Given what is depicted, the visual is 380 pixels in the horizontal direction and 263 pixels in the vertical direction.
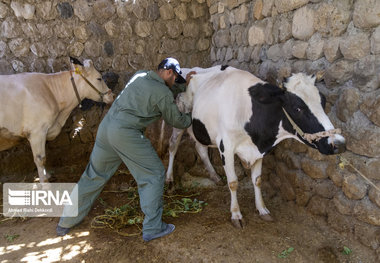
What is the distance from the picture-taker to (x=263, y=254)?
123 inches

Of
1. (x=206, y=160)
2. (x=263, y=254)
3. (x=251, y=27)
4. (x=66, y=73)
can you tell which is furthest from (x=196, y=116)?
(x=66, y=73)

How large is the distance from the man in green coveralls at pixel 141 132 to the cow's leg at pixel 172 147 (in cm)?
121

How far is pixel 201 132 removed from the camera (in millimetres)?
4117

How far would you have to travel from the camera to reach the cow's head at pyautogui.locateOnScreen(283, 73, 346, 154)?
106 inches

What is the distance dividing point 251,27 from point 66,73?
2.87 m

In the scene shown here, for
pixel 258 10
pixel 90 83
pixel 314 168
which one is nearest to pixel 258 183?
pixel 314 168

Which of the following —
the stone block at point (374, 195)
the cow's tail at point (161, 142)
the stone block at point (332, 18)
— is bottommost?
the cow's tail at point (161, 142)

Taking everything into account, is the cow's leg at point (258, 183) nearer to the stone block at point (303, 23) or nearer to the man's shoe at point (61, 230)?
the stone block at point (303, 23)

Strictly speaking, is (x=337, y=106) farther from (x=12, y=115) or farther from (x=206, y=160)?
(x=12, y=115)

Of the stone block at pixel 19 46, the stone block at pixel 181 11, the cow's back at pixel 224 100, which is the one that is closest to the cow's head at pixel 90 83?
the stone block at pixel 19 46

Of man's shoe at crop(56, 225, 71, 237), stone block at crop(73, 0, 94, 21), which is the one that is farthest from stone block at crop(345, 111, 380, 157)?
stone block at crop(73, 0, 94, 21)

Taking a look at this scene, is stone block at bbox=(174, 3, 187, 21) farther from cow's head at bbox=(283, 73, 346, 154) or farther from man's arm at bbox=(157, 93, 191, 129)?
cow's head at bbox=(283, 73, 346, 154)

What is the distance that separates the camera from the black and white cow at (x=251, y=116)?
2.85 metres

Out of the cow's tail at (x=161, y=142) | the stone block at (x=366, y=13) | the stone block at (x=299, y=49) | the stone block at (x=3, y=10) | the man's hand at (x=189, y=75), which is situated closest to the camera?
the stone block at (x=366, y=13)
